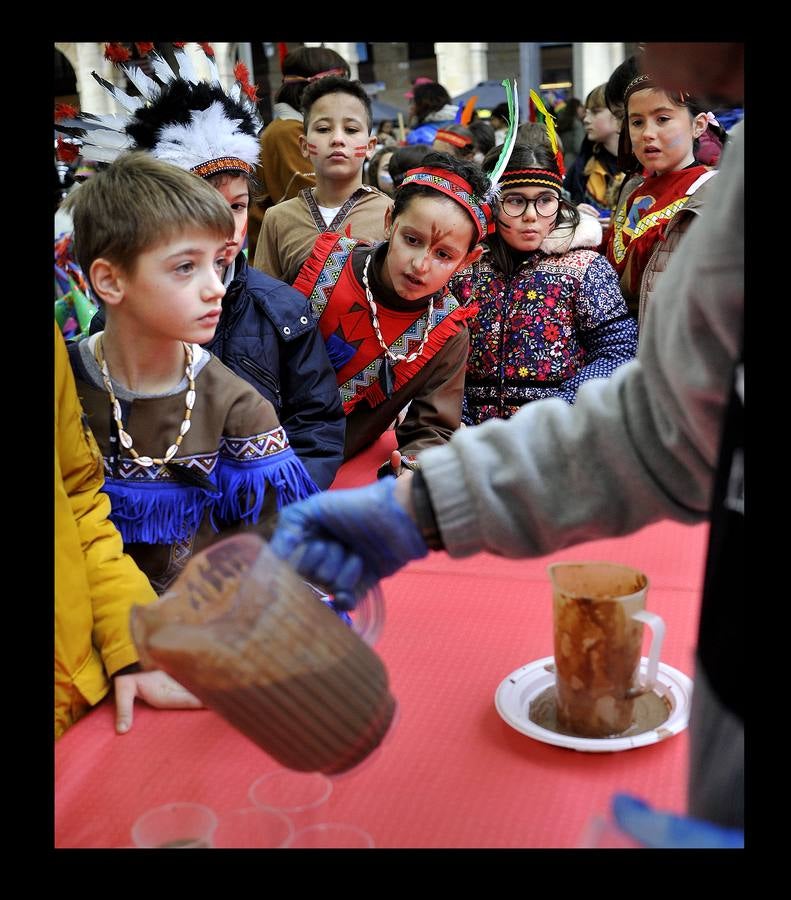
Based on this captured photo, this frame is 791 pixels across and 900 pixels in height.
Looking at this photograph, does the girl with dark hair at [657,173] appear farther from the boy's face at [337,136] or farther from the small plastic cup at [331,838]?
the small plastic cup at [331,838]

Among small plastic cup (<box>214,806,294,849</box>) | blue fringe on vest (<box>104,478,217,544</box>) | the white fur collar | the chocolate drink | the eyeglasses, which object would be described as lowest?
small plastic cup (<box>214,806,294,849</box>)

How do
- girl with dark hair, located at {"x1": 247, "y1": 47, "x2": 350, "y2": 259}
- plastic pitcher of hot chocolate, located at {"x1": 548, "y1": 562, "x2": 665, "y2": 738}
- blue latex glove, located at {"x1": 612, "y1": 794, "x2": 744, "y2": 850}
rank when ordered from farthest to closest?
girl with dark hair, located at {"x1": 247, "y1": 47, "x2": 350, "y2": 259} → plastic pitcher of hot chocolate, located at {"x1": 548, "y1": 562, "x2": 665, "y2": 738} → blue latex glove, located at {"x1": 612, "y1": 794, "x2": 744, "y2": 850}

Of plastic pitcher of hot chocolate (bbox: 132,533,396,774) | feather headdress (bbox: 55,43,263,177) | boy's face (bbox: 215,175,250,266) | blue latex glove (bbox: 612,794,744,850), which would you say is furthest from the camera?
boy's face (bbox: 215,175,250,266)

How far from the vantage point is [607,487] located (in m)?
0.85

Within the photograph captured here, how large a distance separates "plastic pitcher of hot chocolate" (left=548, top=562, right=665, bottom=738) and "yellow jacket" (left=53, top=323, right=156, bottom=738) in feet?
1.72

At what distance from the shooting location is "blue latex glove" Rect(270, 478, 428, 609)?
2.82 feet

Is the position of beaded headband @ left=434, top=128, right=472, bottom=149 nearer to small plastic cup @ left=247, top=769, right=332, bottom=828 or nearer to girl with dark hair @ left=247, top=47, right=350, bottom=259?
girl with dark hair @ left=247, top=47, right=350, bottom=259

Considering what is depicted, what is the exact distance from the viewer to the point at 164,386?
1.37 meters

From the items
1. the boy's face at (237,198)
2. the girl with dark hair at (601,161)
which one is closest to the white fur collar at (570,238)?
the boy's face at (237,198)

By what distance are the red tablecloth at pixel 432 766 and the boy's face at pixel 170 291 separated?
54 cm

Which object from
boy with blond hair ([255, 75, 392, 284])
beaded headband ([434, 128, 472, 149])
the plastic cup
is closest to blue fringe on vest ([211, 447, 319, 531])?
the plastic cup

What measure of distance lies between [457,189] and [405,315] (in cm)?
33
